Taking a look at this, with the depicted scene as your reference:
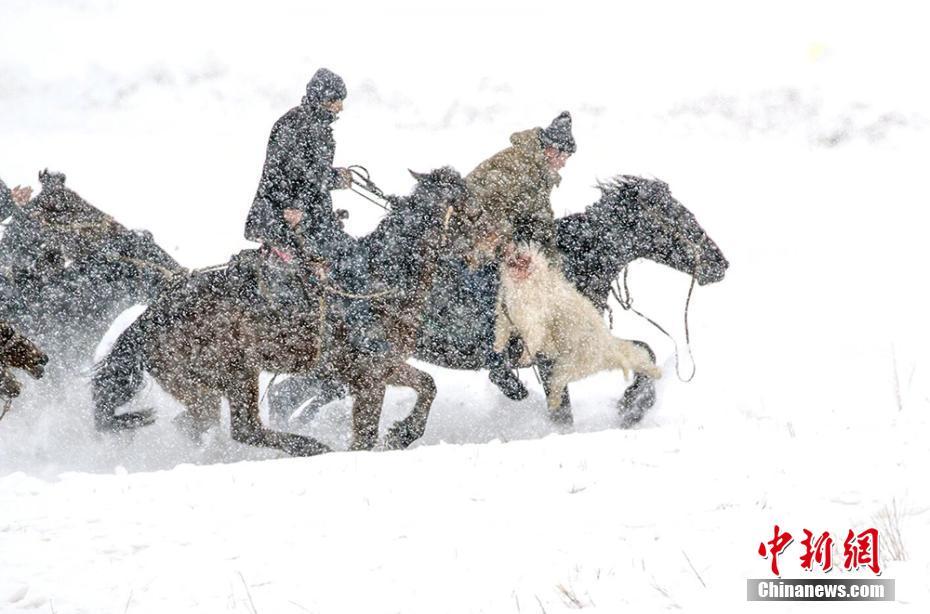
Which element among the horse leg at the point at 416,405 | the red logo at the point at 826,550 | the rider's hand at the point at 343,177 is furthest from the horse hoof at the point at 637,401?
the red logo at the point at 826,550

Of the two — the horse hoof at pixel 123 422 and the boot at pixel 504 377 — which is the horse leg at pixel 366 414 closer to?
the boot at pixel 504 377

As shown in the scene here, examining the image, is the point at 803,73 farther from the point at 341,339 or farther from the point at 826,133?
the point at 341,339

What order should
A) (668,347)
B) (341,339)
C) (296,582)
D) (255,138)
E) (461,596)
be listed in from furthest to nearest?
(255,138) < (668,347) < (341,339) < (296,582) < (461,596)

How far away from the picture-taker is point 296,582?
330 cm

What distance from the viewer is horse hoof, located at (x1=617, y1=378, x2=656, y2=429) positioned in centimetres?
688

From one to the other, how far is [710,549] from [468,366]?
12.1ft

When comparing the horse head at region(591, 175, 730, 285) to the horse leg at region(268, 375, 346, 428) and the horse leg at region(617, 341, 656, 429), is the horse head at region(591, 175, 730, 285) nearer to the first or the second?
the horse leg at region(617, 341, 656, 429)

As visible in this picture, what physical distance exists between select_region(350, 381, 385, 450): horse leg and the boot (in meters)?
0.87

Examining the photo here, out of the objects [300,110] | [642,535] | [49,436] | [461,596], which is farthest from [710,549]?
[49,436]

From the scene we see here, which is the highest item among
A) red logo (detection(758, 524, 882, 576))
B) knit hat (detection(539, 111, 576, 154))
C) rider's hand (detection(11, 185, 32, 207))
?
knit hat (detection(539, 111, 576, 154))

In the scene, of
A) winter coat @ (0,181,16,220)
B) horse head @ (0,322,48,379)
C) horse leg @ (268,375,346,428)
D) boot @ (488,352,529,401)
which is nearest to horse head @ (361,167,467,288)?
boot @ (488,352,529,401)

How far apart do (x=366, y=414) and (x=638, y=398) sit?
206 cm

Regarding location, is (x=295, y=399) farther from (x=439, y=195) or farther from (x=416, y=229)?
(x=439, y=195)

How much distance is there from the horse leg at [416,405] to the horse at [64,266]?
2035mm
